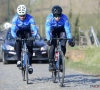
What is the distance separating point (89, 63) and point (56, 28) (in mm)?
7057

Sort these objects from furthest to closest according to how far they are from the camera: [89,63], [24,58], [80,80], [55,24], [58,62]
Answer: [89,63] < [80,80] < [24,58] < [55,24] < [58,62]

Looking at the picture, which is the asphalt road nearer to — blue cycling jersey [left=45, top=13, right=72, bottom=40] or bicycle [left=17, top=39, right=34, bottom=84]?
bicycle [left=17, top=39, right=34, bottom=84]

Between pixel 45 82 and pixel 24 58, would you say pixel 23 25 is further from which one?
pixel 45 82

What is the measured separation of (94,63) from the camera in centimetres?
1898

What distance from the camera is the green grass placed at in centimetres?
1599

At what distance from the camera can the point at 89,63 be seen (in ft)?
63.1

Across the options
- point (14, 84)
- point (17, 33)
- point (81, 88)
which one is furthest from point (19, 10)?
point (81, 88)

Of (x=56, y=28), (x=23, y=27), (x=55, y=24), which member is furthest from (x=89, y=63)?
(x=55, y=24)

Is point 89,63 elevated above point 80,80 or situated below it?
above

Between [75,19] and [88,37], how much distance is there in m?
6.00

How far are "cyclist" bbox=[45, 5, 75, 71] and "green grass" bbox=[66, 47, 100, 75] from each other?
10.6 ft

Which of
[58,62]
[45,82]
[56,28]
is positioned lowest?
[45,82]

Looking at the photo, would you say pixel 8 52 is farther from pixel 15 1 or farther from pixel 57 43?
pixel 15 1

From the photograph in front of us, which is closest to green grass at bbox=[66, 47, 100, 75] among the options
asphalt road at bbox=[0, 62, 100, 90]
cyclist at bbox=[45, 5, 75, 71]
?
asphalt road at bbox=[0, 62, 100, 90]
